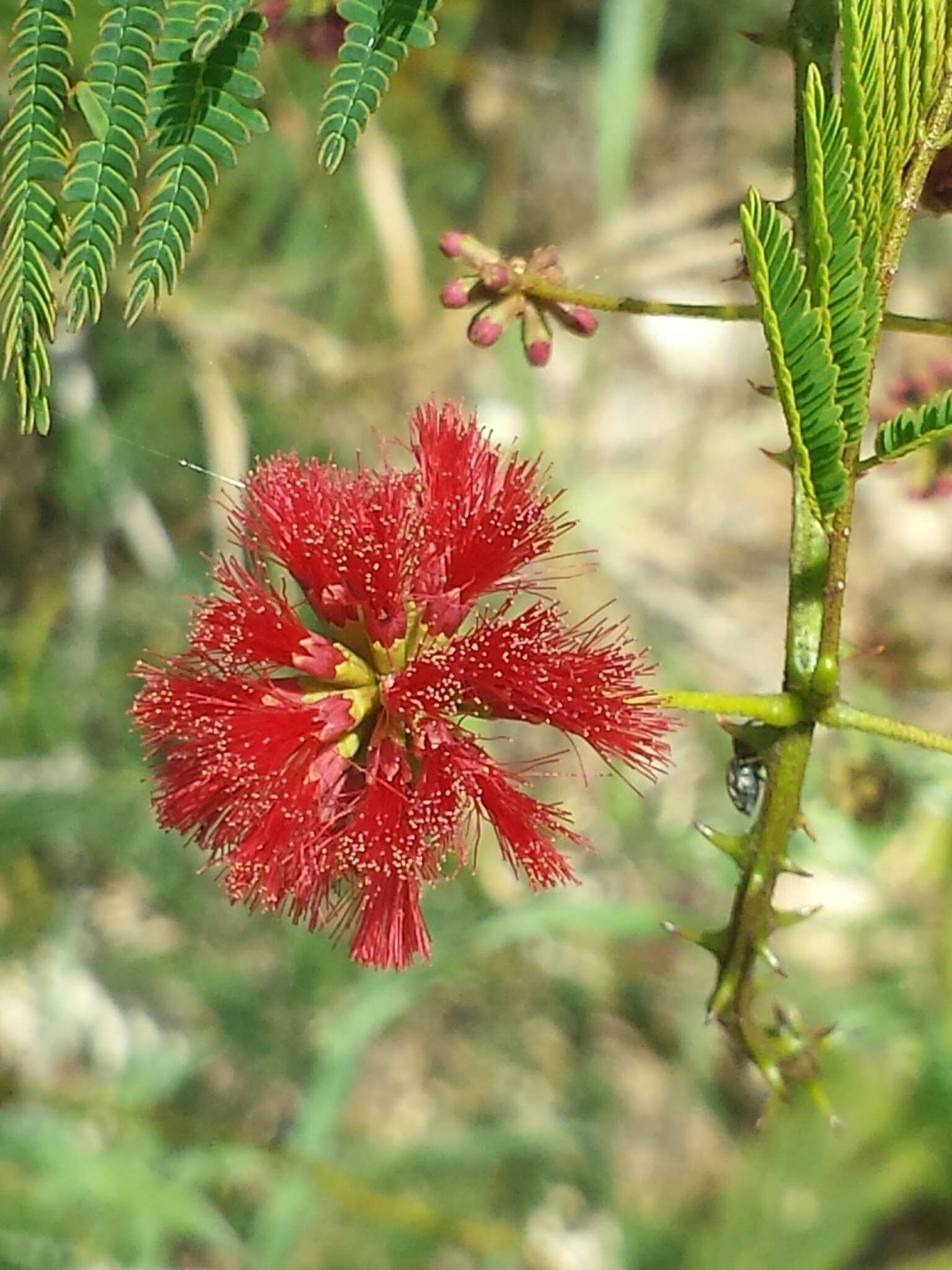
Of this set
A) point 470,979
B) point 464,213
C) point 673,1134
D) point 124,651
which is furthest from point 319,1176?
point 464,213

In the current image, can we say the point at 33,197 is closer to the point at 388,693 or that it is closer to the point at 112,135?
the point at 112,135

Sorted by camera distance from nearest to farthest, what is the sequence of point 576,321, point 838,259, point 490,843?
point 838,259, point 576,321, point 490,843

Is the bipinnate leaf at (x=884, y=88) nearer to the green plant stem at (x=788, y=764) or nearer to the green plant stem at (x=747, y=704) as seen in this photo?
the green plant stem at (x=788, y=764)

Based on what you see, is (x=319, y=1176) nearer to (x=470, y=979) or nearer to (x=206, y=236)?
(x=470, y=979)

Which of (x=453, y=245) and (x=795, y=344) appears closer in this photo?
(x=795, y=344)

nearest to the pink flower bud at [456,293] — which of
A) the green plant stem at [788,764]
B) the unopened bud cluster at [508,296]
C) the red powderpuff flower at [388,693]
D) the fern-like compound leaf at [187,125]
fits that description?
the unopened bud cluster at [508,296]

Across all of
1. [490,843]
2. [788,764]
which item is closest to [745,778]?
[788,764]
